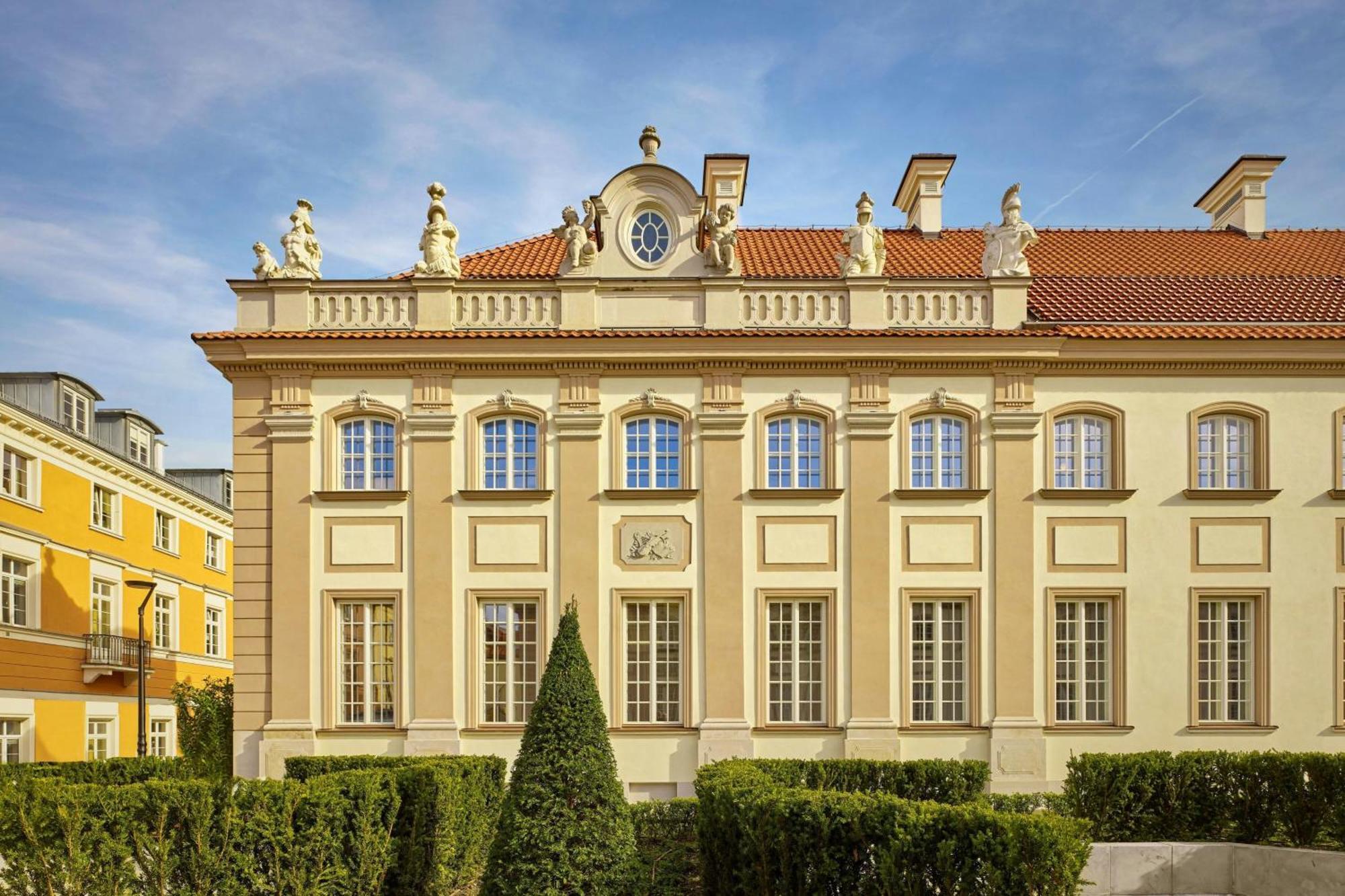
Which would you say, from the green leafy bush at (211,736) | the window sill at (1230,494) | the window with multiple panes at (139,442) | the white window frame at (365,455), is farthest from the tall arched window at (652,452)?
the window with multiple panes at (139,442)

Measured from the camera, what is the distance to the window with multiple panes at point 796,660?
62.9ft

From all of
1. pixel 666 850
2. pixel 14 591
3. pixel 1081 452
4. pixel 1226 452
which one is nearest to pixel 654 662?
pixel 666 850

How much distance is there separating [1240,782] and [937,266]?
1217 centimetres

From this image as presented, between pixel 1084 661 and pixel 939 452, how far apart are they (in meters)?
4.83

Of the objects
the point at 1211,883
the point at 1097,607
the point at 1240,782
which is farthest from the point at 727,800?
the point at 1097,607

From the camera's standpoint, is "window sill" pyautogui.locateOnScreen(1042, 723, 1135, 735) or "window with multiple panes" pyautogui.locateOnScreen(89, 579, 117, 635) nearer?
"window sill" pyautogui.locateOnScreen(1042, 723, 1135, 735)

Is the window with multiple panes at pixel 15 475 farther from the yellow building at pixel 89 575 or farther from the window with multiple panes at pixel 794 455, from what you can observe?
the window with multiple panes at pixel 794 455

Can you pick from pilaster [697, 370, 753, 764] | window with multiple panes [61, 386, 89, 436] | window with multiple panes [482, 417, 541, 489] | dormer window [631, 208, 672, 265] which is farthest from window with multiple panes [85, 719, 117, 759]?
dormer window [631, 208, 672, 265]

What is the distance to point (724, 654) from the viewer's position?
19.0m

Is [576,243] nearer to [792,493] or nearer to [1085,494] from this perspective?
[792,493]

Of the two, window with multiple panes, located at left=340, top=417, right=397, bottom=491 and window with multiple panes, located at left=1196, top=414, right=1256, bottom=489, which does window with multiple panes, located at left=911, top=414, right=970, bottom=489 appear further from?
window with multiple panes, located at left=340, top=417, right=397, bottom=491

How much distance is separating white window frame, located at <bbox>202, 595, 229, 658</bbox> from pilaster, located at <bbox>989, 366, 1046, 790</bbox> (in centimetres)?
2966

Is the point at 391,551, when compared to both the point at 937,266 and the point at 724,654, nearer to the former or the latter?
the point at 724,654

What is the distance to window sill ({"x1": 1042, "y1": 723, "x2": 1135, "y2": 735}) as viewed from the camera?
1909 cm
